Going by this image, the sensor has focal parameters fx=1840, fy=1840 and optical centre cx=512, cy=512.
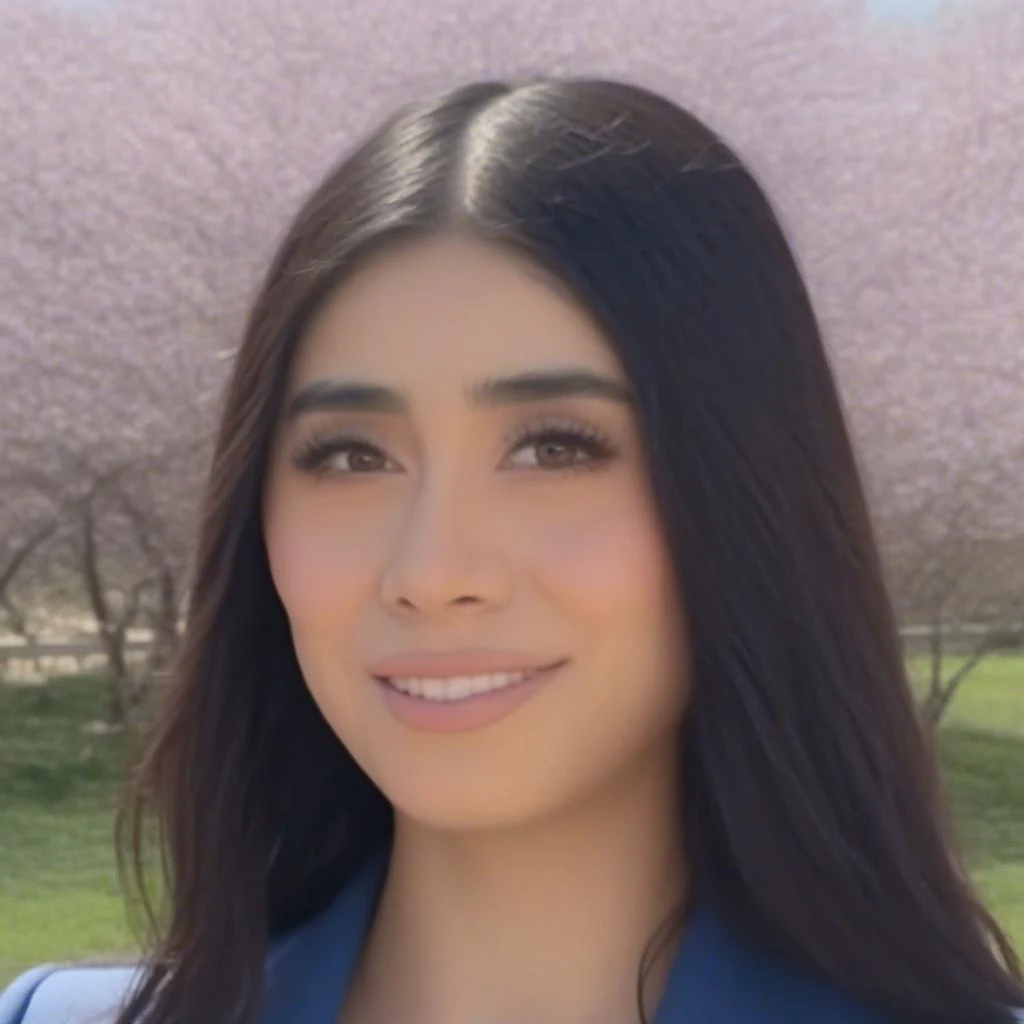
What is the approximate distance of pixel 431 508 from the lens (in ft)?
3.83

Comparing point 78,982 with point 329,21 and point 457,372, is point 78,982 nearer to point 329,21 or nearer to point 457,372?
point 457,372

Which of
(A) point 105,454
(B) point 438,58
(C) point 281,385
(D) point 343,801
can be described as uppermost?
(B) point 438,58

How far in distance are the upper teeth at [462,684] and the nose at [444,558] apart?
0.16 ft

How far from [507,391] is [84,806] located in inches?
246

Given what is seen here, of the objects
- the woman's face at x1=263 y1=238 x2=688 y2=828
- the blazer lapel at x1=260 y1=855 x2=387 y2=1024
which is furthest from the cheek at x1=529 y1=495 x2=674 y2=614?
the blazer lapel at x1=260 y1=855 x2=387 y2=1024

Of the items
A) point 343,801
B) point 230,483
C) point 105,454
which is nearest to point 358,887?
point 343,801

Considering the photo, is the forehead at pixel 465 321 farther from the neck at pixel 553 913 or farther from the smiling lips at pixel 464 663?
the neck at pixel 553 913

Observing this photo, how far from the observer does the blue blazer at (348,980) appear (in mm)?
1223

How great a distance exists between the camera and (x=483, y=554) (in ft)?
3.79

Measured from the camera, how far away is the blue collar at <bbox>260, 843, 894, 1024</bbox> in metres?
1.22

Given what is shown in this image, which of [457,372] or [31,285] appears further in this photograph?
[31,285]

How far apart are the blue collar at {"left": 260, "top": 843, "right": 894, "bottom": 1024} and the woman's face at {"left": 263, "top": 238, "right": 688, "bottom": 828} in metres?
0.14

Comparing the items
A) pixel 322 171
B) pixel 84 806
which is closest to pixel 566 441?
pixel 84 806

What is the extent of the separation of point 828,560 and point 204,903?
0.54 m
